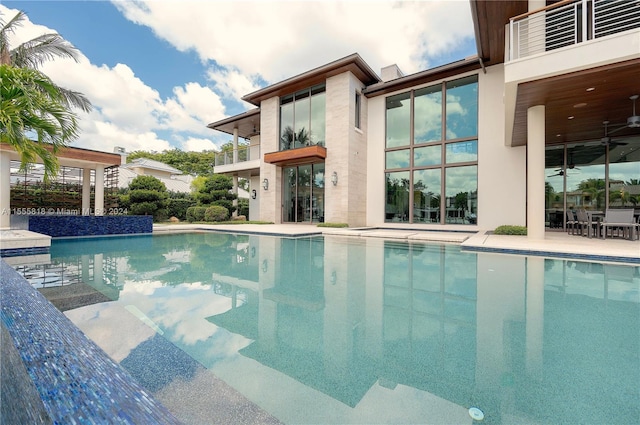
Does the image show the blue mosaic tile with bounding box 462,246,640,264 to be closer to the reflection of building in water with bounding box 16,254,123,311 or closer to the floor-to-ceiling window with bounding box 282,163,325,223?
the reflection of building in water with bounding box 16,254,123,311

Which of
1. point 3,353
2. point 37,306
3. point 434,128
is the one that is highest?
point 434,128

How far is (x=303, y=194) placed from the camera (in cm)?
1616

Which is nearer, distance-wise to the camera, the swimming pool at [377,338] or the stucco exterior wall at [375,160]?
the swimming pool at [377,338]

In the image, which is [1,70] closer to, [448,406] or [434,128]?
[448,406]

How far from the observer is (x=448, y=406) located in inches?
63.7

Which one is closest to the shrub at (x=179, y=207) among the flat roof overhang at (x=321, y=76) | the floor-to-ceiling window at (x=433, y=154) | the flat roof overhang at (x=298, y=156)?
the flat roof overhang at (x=298, y=156)

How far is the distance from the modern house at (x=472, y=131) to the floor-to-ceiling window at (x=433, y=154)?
5 centimetres

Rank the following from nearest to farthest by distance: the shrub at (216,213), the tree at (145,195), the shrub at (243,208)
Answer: the tree at (145,195), the shrub at (216,213), the shrub at (243,208)

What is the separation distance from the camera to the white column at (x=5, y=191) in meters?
10.7

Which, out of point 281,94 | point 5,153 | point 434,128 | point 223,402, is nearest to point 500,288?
point 223,402

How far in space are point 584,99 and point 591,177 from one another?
17.8 ft

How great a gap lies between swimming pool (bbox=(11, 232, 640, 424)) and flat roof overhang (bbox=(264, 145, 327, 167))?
9.81m

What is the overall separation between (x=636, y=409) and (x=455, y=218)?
11699 mm

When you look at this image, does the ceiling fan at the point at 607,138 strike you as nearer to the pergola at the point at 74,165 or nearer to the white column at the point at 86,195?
the pergola at the point at 74,165
